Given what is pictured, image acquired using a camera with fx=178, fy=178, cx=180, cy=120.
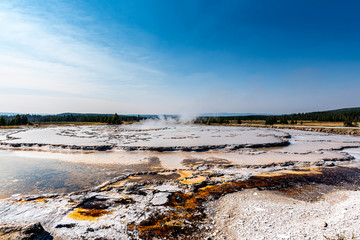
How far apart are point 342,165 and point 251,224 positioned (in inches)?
438

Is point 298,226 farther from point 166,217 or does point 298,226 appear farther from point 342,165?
point 342,165

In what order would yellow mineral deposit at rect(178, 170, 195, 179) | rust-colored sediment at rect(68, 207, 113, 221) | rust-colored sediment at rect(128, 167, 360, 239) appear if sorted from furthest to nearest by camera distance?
yellow mineral deposit at rect(178, 170, 195, 179) → rust-colored sediment at rect(68, 207, 113, 221) → rust-colored sediment at rect(128, 167, 360, 239)

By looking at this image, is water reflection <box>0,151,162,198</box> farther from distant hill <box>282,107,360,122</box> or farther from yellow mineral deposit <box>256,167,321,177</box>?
distant hill <box>282,107,360,122</box>

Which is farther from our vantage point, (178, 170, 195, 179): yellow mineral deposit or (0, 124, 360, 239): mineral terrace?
(178, 170, 195, 179): yellow mineral deposit

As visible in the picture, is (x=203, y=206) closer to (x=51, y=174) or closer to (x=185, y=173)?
(x=185, y=173)

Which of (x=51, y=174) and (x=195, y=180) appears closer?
(x=195, y=180)

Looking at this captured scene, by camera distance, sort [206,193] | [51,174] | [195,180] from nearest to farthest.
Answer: [206,193]
[195,180]
[51,174]

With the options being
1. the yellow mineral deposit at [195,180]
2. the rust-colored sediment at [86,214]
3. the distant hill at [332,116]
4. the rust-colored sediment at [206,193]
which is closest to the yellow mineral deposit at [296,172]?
the rust-colored sediment at [206,193]

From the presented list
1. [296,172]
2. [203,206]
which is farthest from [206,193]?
[296,172]

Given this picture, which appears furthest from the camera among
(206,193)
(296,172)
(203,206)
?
(296,172)

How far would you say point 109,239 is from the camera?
4.55m

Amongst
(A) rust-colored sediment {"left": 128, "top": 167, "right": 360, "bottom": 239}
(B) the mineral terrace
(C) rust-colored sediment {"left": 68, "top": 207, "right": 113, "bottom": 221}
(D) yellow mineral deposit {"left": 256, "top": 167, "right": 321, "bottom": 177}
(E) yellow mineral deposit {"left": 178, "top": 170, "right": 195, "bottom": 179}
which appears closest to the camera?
(B) the mineral terrace

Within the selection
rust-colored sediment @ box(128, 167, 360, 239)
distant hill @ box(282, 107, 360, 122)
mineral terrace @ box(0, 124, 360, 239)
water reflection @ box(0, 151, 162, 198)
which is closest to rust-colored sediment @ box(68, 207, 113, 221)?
mineral terrace @ box(0, 124, 360, 239)

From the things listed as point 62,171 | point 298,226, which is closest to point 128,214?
point 298,226
